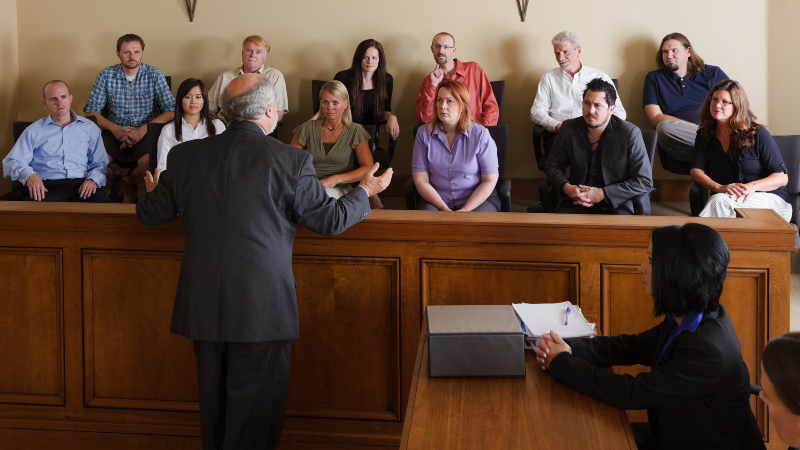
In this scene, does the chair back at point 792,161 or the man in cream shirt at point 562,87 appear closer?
the chair back at point 792,161

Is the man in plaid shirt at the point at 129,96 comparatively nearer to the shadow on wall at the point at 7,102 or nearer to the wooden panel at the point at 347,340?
the shadow on wall at the point at 7,102

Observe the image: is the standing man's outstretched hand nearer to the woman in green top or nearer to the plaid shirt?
the woman in green top

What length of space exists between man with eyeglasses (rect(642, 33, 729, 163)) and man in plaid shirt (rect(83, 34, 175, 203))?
359cm

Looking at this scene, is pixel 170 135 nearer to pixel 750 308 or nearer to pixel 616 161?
pixel 616 161

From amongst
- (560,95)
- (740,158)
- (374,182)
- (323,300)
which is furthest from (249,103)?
(560,95)

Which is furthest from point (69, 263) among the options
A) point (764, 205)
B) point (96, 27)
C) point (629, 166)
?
point (96, 27)

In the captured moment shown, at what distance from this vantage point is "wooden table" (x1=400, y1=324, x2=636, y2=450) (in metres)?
1.29

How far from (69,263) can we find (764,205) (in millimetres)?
3403

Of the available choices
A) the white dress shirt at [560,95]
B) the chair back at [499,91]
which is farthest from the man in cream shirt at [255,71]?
the white dress shirt at [560,95]

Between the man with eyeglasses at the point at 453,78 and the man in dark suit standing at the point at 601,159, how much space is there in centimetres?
142

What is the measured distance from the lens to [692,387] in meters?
1.45

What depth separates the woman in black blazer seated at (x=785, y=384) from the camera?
1.15 m

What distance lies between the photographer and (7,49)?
570 cm

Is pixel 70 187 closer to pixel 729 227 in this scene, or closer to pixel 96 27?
pixel 96 27
